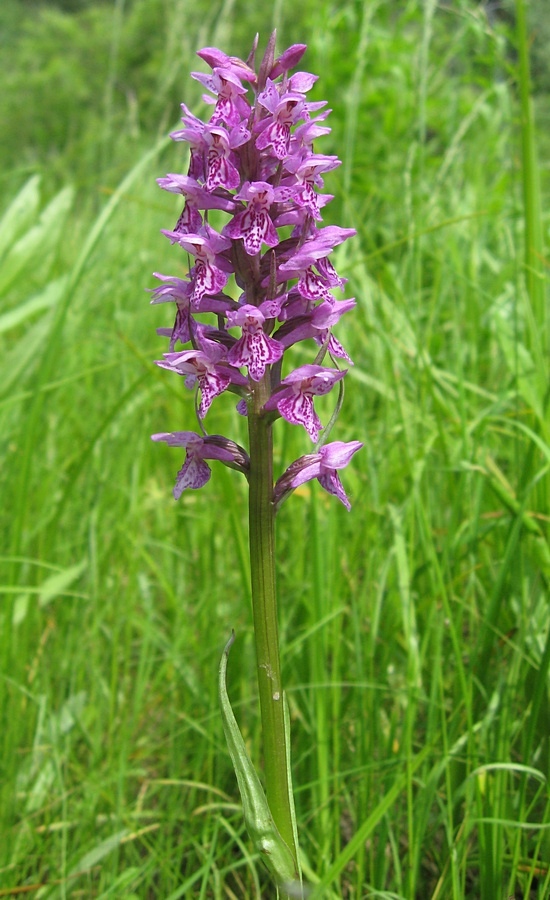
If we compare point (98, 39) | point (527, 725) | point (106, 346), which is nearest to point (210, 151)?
point (527, 725)

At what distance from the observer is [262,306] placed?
1.32m

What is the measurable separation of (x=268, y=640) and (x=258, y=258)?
0.63 metres

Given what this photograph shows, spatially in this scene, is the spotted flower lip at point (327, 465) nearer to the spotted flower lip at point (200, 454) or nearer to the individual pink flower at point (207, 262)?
the spotted flower lip at point (200, 454)

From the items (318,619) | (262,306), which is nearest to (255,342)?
(262,306)

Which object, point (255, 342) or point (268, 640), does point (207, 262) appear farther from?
point (268, 640)

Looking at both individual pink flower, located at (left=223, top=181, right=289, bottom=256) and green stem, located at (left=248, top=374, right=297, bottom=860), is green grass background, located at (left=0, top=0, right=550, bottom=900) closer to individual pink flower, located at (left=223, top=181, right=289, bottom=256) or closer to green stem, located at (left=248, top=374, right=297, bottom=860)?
green stem, located at (left=248, top=374, right=297, bottom=860)

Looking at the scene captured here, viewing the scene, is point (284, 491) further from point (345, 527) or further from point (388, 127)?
point (388, 127)

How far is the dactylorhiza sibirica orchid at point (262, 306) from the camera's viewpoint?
129 centimetres

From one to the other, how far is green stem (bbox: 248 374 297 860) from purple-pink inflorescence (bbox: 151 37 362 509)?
0.05 m

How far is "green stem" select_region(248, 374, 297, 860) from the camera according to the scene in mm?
1281

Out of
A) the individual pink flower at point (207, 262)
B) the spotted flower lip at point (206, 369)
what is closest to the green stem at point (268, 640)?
the spotted flower lip at point (206, 369)

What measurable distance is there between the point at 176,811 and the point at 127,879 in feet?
0.85

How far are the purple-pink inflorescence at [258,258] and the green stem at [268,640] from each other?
5 cm

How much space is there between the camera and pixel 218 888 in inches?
62.9
